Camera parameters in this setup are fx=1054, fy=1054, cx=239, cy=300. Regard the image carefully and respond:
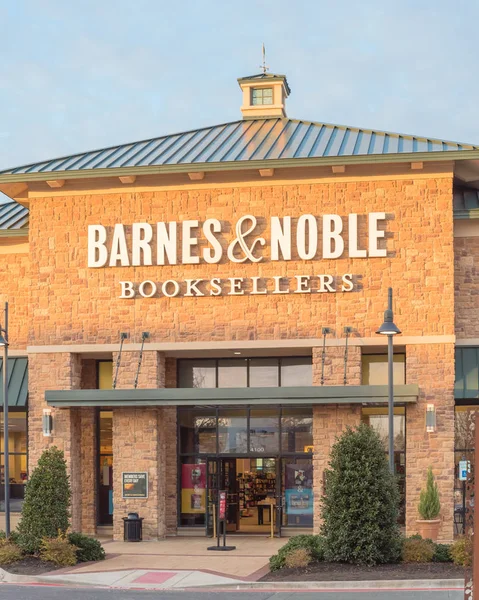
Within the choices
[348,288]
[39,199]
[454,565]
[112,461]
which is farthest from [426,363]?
[39,199]

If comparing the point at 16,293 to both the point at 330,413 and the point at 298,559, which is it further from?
the point at 298,559

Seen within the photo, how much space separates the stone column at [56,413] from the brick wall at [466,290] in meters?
11.0

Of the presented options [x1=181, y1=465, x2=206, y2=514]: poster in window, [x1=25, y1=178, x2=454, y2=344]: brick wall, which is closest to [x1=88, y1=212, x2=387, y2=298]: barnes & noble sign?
[x1=25, y1=178, x2=454, y2=344]: brick wall

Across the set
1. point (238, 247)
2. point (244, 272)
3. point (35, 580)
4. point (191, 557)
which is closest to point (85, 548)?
point (35, 580)

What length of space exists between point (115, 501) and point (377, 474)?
9.91 m

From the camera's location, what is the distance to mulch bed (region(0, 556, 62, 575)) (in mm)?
22814

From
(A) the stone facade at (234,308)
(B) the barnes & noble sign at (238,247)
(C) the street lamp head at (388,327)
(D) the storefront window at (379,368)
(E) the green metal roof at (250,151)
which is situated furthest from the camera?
(D) the storefront window at (379,368)

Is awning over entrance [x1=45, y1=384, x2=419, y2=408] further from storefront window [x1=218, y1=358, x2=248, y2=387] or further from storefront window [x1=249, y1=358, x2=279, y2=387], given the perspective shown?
storefront window [x1=249, y1=358, x2=279, y2=387]

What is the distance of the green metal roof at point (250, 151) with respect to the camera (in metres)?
28.4

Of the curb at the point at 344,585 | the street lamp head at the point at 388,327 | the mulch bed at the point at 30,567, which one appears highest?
the street lamp head at the point at 388,327

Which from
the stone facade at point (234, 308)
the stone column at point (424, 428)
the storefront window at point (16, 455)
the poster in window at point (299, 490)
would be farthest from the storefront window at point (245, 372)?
the storefront window at point (16, 455)

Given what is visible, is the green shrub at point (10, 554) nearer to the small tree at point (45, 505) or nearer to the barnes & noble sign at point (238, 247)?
the small tree at point (45, 505)

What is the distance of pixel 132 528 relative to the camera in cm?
2878

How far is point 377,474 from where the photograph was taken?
22.0m
